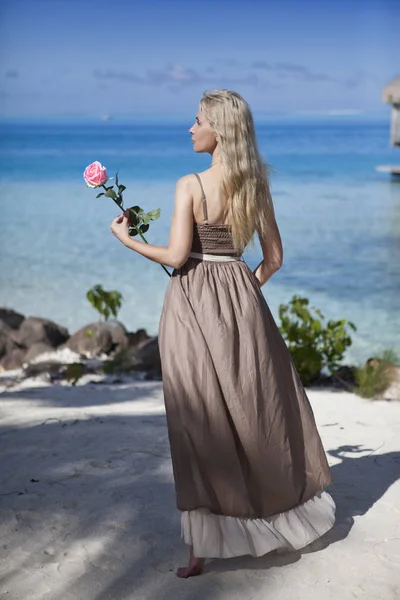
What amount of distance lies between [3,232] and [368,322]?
935cm

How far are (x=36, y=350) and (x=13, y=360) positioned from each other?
7.8 inches

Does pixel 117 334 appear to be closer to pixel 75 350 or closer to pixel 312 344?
pixel 75 350

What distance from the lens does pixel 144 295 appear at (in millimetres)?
10977

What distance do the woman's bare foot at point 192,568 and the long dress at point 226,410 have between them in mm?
92

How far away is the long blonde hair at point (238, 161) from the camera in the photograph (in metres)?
2.85

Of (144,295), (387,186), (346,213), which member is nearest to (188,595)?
(144,295)

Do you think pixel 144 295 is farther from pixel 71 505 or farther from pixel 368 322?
pixel 71 505

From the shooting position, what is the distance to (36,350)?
718 cm

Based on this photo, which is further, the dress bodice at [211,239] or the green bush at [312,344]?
the green bush at [312,344]

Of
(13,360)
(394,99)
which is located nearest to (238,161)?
(13,360)

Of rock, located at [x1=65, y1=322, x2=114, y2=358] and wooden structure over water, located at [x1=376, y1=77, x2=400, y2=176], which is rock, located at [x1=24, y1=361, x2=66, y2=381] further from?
wooden structure over water, located at [x1=376, y1=77, x2=400, y2=176]

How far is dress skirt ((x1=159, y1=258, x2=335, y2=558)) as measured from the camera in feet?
9.43

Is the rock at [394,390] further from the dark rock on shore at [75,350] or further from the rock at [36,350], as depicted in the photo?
the rock at [36,350]

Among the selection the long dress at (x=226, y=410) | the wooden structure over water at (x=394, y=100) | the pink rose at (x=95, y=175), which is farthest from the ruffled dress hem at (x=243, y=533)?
the wooden structure over water at (x=394, y=100)
